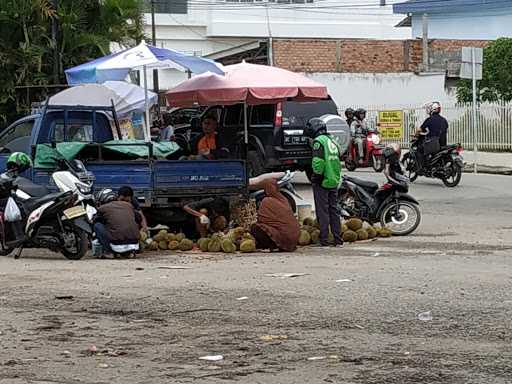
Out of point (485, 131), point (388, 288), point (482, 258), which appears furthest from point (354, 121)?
point (388, 288)

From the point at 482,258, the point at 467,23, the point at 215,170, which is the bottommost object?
the point at 482,258

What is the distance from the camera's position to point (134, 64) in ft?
49.4

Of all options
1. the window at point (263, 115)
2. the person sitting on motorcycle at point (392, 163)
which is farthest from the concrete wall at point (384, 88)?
the person sitting on motorcycle at point (392, 163)

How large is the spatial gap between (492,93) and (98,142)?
19563 mm

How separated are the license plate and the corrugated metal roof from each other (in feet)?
119

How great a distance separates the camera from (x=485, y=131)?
29.9 metres

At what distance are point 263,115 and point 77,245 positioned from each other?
8.78m

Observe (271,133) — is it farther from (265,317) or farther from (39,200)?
(265,317)

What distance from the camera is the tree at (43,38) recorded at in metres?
22.8

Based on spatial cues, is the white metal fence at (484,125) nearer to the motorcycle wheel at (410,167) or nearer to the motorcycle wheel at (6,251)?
the motorcycle wheel at (410,167)

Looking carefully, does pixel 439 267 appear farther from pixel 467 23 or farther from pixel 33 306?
pixel 467 23

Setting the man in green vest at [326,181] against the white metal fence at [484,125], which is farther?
the white metal fence at [484,125]

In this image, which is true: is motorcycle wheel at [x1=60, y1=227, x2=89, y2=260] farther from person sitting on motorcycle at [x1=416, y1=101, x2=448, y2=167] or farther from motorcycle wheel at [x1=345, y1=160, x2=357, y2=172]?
motorcycle wheel at [x1=345, y1=160, x2=357, y2=172]

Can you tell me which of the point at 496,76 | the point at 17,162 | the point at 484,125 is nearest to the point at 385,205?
the point at 17,162
